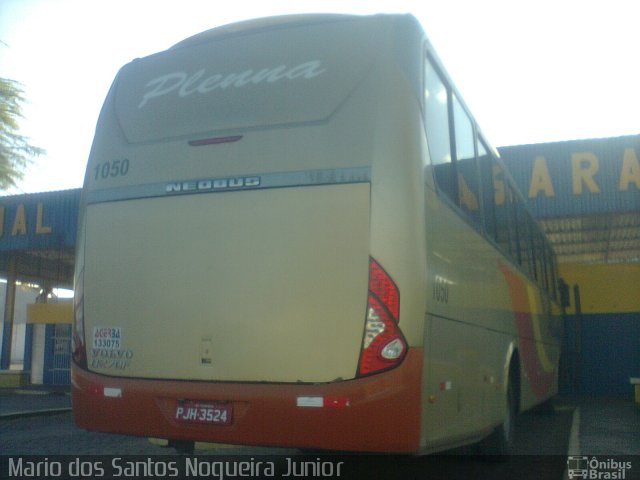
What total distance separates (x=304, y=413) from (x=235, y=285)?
999mm

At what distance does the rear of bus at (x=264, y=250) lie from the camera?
482cm

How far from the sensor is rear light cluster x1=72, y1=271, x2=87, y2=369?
5785 mm

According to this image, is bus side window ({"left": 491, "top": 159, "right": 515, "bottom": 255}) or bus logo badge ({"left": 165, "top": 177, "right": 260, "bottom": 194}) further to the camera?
bus side window ({"left": 491, "top": 159, "right": 515, "bottom": 255})

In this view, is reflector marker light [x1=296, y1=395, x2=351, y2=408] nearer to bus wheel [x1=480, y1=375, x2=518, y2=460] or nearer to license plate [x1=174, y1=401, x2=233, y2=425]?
license plate [x1=174, y1=401, x2=233, y2=425]

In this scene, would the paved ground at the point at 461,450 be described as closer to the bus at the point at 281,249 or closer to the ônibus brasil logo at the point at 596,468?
the ônibus brasil logo at the point at 596,468

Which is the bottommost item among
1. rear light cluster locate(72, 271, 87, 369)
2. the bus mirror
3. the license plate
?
the license plate

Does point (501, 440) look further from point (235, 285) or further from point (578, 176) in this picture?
point (578, 176)

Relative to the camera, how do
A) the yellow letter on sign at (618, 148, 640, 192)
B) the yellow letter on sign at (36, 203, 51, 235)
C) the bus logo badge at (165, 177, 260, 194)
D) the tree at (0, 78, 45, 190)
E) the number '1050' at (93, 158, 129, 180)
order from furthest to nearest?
the yellow letter on sign at (36, 203, 51, 235) → the yellow letter on sign at (618, 148, 640, 192) → the tree at (0, 78, 45, 190) → the number '1050' at (93, 158, 129, 180) → the bus logo badge at (165, 177, 260, 194)

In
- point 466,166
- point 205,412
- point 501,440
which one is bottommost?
point 501,440

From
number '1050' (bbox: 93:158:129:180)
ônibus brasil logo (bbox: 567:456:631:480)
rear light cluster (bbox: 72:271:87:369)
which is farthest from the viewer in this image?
ônibus brasil logo (bbox: 567:456:631:480)

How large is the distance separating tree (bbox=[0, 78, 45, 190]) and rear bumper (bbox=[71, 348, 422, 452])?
39.6 ft

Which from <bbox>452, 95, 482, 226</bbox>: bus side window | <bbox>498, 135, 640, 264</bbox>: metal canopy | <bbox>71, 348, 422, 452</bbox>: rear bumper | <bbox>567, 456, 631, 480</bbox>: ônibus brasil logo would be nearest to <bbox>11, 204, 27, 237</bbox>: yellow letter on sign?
<bbox>498, 135, 640, 264</bbox>: metal canopy

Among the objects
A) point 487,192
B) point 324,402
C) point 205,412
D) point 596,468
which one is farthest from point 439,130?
point 596,468

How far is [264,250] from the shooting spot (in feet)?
17.0
